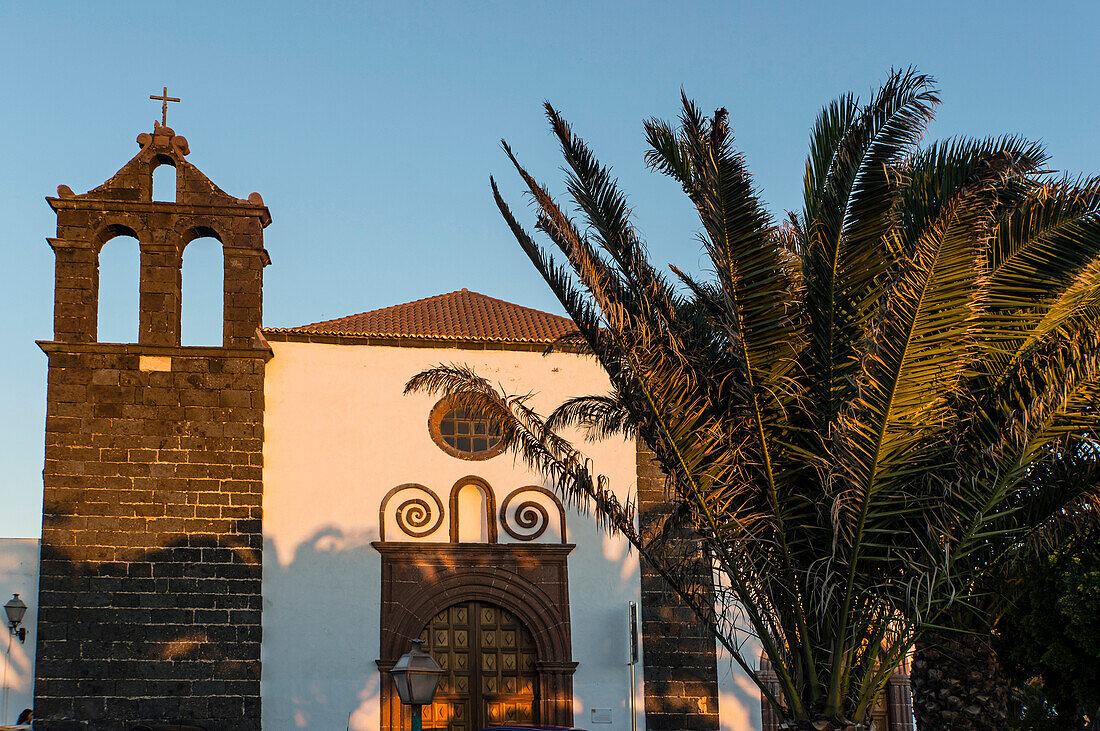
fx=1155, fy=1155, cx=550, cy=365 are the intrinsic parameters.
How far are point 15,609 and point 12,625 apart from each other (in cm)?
104

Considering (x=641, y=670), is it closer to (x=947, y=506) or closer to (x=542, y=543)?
(x=542, y=543)

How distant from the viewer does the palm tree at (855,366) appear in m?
8.07

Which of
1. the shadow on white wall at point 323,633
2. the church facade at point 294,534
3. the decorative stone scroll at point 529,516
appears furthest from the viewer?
the decorative stone scroll at point 529,516

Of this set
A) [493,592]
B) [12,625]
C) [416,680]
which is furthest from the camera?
[12,625]

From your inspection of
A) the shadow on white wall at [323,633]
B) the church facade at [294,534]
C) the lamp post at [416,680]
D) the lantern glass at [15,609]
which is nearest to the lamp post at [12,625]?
the lantern glass at [15,609]

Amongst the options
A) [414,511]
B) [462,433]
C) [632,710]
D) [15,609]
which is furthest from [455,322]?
[15,609]

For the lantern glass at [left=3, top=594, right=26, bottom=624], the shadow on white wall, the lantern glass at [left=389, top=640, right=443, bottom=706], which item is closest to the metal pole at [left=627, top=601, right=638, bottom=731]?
→ the shadow on white wall

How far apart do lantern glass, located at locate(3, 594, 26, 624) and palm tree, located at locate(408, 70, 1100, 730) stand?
13.7 meters

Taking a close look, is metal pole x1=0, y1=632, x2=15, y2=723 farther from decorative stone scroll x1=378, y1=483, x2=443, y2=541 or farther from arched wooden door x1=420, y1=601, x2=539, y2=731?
arched wooden door x1=420, y1=601, x2=539, y2=731

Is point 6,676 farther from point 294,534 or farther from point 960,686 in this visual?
point 960,686

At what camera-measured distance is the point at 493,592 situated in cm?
1581

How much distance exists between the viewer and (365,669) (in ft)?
50.1

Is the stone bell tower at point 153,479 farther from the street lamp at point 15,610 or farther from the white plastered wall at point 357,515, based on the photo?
the street lamp at point 15,610

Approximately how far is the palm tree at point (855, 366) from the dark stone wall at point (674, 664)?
7.10 metres
